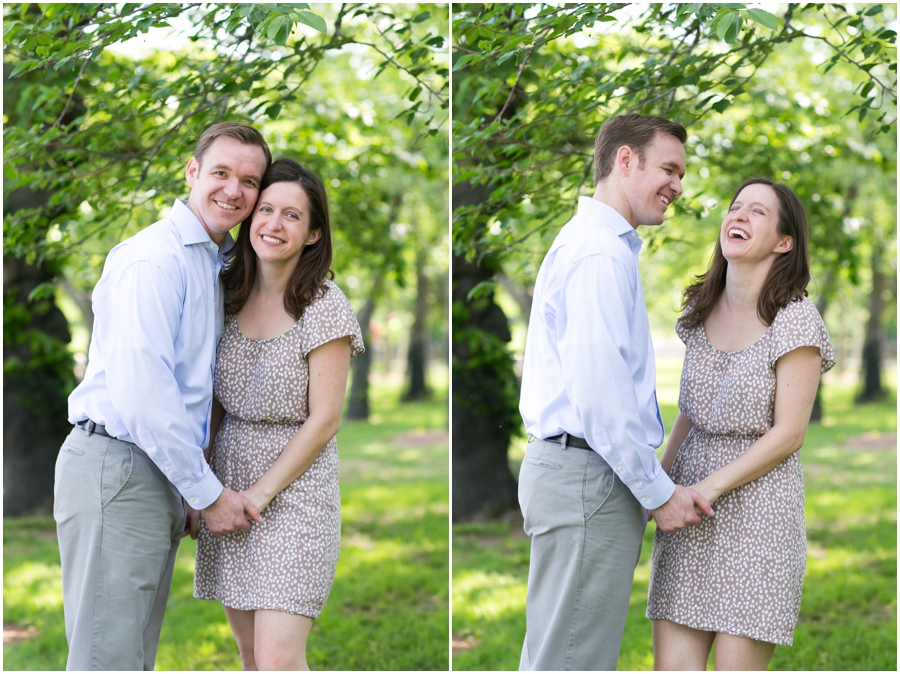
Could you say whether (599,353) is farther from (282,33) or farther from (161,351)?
(282,33)

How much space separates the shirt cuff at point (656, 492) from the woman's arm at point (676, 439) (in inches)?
12.8

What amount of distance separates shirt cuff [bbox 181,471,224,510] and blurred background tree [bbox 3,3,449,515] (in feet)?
4.60

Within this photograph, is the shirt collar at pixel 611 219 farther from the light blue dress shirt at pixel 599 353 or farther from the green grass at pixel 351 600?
the green grass at pixel 351 600

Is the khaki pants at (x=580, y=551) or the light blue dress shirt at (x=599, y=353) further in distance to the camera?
the khaki pants at (x=580, y=551)

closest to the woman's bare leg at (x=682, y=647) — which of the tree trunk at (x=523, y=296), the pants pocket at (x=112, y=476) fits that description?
the pants pocket at (x=112, y=476)

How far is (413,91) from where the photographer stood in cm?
336

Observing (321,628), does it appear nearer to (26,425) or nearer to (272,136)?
(26,425)

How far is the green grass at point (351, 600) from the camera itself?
427cm

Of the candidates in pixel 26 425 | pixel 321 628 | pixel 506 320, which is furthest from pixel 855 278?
pixel 26 425

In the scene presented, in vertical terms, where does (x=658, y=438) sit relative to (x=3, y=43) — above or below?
below

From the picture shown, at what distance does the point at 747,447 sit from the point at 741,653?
0.59 meters

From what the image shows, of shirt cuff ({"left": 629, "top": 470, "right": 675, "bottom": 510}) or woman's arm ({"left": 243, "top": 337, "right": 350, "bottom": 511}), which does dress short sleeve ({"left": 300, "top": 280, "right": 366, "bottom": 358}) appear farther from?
shirt cuff ({"left": 629, "top": 470, "right": 675, "bottom": 510})

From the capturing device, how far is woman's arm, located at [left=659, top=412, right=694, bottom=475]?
8.18 ft

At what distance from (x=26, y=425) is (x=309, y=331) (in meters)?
4.80
